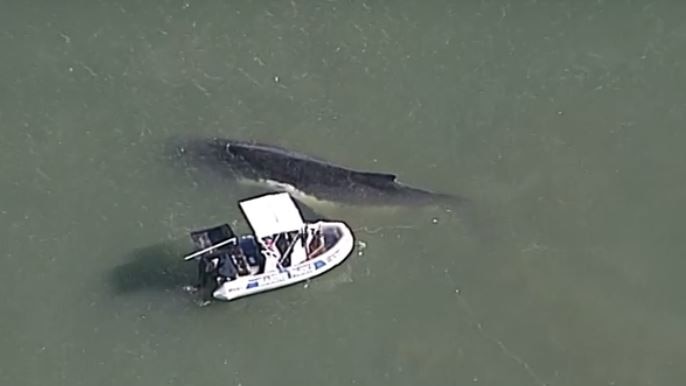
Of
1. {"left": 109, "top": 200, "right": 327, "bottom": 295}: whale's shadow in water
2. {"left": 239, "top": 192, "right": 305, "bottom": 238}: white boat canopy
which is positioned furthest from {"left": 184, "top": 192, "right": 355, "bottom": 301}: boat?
{"left": 109, "top": 200, "right": 327, "bottom": 295}: whale's shadow in water

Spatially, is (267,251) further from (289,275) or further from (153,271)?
(153,271)

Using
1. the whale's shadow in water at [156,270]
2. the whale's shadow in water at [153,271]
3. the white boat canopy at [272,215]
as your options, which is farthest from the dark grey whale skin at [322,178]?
the whale's shadow in water at [153,271]

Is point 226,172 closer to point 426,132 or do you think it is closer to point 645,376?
point 426,132

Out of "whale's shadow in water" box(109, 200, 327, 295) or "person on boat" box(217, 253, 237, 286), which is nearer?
"person on boat" box(217, 253, 237, 286)

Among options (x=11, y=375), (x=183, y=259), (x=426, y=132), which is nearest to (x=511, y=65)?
(x=426, y=132)

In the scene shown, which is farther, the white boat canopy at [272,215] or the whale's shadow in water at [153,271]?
the whale's shadow in water at [153,271]

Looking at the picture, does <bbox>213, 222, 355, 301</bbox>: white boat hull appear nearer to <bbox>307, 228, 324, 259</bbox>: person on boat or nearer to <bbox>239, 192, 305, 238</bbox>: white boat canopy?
<bbox>307, 228, 324, 259</bbox>: person on boat

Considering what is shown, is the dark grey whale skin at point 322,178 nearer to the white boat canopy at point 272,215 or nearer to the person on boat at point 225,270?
the white boat canopy at point 272,215
